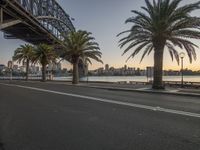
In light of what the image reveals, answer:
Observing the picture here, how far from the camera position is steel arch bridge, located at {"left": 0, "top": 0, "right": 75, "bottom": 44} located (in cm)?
4969

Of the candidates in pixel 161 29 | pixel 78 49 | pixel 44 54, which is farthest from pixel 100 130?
pixel 44 54

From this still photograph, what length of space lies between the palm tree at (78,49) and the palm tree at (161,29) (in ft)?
60.5

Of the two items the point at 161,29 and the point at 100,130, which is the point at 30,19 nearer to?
the point at 161,29

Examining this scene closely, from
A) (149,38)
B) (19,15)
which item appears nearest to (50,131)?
(149,38)

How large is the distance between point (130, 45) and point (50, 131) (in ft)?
78.5

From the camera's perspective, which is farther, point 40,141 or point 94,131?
point 94,131

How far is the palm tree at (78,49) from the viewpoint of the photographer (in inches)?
1945

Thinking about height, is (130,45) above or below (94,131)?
above

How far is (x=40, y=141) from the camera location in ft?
24.8

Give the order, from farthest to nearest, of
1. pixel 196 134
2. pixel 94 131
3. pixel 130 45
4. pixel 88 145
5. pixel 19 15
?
pixel 19 15
pixel 130 45
pixel 94 131
pixel 196 134
pixel 88 145

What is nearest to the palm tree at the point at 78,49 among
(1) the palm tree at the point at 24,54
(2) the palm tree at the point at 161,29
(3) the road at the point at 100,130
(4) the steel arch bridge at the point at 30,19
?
(4) the steel arch bridge at the point at 30,19

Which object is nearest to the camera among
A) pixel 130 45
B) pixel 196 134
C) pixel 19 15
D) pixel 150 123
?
pixel 196 134

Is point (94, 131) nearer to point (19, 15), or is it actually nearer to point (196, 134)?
point (196, 134)

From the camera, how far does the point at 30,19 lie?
190 ft
